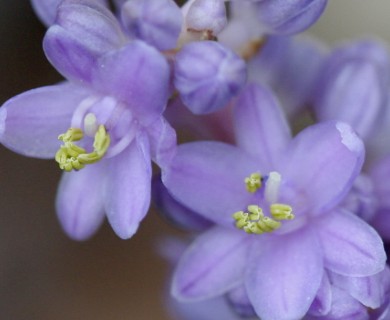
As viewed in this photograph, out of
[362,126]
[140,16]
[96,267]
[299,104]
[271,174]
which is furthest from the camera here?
[96,267]

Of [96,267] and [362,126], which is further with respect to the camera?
[96,267]

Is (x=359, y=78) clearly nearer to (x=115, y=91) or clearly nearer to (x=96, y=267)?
(x=115, y=91)

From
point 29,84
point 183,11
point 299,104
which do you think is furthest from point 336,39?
point 183,11

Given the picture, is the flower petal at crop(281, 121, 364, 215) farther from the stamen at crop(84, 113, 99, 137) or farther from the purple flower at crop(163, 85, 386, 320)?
the stamen at crop(84, 113, 99, 137)

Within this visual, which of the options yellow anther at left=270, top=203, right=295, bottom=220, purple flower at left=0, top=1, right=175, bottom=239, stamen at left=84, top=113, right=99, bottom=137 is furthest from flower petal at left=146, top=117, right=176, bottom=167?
yellow anther at left=270, top=203, right=295, bottom=220

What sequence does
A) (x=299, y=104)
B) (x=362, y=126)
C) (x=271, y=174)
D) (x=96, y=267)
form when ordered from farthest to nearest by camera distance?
(x=96, y=267)
(x=299, y=104)
(x=362, y=126)
(x=271, y=174)

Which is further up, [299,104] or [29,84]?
[299,104]
